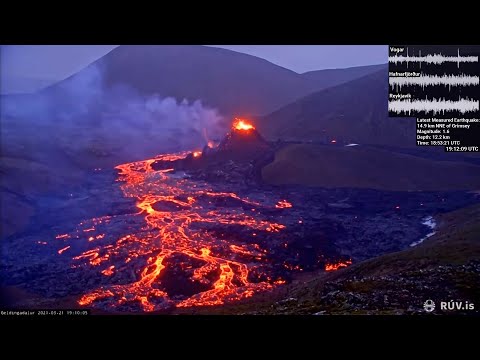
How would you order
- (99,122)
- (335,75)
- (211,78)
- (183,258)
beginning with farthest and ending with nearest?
(335,75), (211,78), (99,122), (183,258)

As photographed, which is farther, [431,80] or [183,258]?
[183,258]

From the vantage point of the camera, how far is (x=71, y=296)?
15.3m

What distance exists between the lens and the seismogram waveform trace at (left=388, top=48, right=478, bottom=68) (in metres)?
8.20

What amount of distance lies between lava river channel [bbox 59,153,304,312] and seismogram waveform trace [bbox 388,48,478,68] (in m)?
9.86

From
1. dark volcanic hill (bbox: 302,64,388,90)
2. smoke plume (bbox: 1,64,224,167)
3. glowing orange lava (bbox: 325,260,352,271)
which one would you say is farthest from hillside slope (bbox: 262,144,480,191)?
dark volcanic hill (bbox: 302,64,388,90)

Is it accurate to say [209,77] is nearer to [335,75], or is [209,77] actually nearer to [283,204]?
[335,75]

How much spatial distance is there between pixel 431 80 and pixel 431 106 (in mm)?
564

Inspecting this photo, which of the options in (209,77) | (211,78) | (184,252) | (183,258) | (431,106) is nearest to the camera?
(431,106)

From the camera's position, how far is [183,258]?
18797 mm

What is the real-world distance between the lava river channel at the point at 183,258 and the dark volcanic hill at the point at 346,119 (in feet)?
95.7

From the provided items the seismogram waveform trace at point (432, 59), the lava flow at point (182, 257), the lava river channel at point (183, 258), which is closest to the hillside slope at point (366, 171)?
the lava river channel at point (183, 258)

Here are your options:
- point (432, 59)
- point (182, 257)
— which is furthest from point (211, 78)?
point (432, 59)

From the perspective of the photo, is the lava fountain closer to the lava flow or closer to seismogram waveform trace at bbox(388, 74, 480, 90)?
the lava flow
